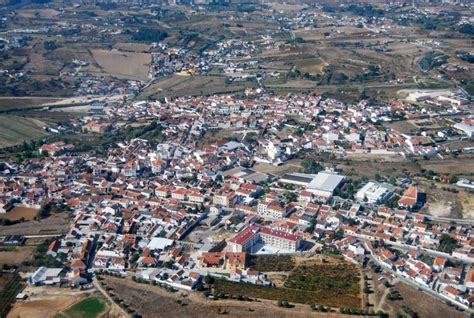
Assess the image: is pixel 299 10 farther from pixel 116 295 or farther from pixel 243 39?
pixel 116 295

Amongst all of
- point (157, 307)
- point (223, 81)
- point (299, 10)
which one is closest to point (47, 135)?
point (223, 81)

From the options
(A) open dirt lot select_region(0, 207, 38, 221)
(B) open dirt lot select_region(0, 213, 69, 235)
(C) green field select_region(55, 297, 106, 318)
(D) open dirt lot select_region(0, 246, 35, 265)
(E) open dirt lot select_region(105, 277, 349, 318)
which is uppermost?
(E) open dirt lot select_region(105, 277, 349, 318)

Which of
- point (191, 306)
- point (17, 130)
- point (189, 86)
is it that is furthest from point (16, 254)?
point (189, 86)

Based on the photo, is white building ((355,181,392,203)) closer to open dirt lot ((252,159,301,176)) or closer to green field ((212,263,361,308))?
open dirt lot ((252,159,301,176))

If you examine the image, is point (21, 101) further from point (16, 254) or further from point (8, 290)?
point (8, 290)

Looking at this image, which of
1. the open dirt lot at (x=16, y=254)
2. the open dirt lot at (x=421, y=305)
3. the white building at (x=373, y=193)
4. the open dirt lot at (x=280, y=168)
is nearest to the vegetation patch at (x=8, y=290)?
the open dirt lot at (x=16, y=254)

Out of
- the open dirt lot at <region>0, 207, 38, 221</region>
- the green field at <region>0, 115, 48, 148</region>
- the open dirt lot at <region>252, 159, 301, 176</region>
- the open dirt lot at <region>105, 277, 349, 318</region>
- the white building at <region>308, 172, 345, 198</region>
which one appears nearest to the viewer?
the open dirt lot at <region>105, 277, 349, 318</region>

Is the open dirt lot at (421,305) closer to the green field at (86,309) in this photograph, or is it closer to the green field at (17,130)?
the green field at (86,309)

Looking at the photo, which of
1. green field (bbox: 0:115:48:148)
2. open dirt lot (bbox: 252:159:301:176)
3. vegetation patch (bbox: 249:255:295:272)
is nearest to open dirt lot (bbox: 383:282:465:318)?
vegetation patch (bbox: 249:255:295:272)

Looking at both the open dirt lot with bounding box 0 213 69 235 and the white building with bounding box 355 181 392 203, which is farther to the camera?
the white building with bounding box 355 181 392 203
